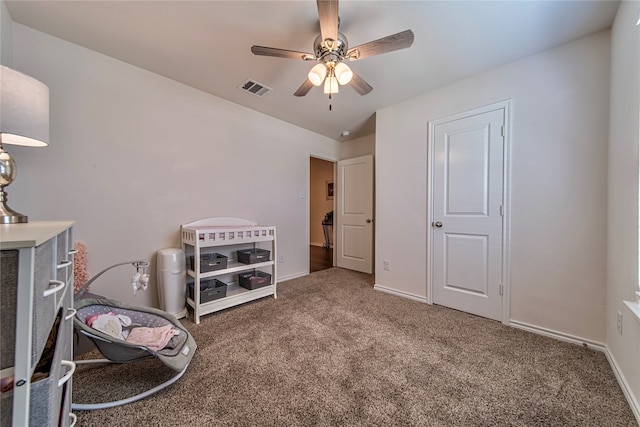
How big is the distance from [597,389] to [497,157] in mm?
1720

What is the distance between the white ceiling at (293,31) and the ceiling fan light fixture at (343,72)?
1.09 feet

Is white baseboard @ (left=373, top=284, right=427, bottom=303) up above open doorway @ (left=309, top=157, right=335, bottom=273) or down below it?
below

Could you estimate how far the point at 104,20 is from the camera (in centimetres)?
162

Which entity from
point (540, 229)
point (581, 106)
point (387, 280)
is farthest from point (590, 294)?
point (387, 280)

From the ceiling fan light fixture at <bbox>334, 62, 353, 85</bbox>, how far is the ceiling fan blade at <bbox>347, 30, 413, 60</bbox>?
0.36ft

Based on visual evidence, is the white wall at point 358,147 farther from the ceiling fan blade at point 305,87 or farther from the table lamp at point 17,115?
the table lamp at point 17,115

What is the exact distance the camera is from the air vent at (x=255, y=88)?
2371mm

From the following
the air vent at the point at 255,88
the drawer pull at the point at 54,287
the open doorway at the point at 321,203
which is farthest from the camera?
the open doorway at the point at 321,203

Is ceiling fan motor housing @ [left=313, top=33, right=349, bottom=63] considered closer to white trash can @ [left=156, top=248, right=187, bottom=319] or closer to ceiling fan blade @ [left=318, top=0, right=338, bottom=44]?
ceiling fan blade @ [left=318, top=0, right=338, bottom=44]

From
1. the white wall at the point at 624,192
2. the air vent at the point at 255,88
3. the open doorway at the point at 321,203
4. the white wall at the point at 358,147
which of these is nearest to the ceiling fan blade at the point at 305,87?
the air vent at the point at 255,88

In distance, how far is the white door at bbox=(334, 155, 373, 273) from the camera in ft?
12.5

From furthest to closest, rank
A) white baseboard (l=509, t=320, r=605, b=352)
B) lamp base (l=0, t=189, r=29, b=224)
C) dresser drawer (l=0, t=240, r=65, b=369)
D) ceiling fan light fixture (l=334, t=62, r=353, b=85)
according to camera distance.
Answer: white baseboard (l=509, t=320, r=605, b=352), ceiling fan light fixture (l=334, t=62, r=353, b=85), lamp base (l=0, t=189, r=29, b=224), dresser drawer (l=0, t=240, r=65, b=369)

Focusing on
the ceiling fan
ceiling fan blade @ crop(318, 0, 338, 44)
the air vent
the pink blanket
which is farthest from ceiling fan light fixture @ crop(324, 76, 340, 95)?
the pink blanket

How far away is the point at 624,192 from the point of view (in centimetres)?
141
